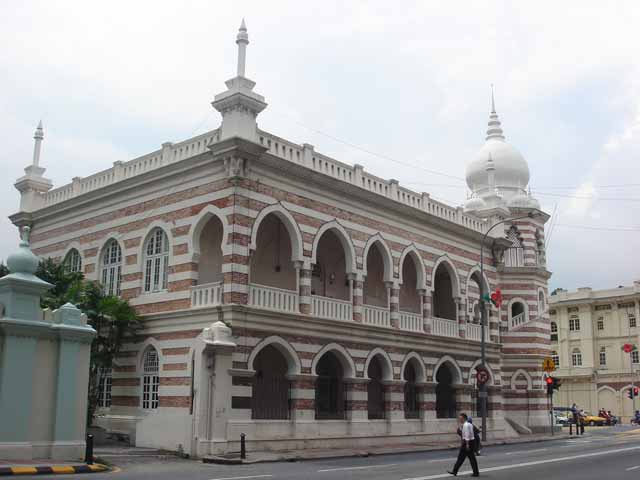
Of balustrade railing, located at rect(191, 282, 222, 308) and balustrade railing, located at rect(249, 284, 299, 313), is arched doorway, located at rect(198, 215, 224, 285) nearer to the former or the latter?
balustrade railing, located at rect(191, 282, 222, 308)

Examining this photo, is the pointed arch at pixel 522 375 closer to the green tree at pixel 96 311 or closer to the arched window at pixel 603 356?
the green tree at pixel 96 311

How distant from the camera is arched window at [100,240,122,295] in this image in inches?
1109

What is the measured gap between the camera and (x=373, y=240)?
95.3ft

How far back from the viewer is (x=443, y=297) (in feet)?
119

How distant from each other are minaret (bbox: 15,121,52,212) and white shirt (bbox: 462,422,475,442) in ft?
75.3

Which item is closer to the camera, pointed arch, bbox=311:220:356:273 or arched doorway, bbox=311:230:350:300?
pointed arch, bbox=311:220:356:273

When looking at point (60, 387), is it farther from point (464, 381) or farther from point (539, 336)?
point (539, 336)

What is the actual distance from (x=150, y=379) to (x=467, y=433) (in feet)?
42.2

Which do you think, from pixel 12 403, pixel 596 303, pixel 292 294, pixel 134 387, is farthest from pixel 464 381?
pixel 596 303

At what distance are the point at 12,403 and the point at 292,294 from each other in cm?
1069

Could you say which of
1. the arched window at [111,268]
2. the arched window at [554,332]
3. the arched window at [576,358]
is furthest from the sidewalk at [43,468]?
the arched window at [554,332]

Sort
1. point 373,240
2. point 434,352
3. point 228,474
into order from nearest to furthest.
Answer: point 228,474 → point 373,240 → point 434,352

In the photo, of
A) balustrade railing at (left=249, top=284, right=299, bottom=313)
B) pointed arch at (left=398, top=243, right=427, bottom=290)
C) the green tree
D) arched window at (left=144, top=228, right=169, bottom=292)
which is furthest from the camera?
pointed arch at (left=398, top=243, right=427, bottom=290)

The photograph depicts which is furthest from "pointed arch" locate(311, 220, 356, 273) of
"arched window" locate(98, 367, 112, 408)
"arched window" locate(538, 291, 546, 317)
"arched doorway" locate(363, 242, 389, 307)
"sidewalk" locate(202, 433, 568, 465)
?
"arched window" locate(538, 291, 546, 317)
